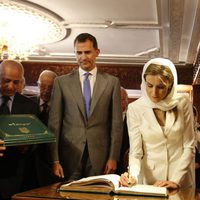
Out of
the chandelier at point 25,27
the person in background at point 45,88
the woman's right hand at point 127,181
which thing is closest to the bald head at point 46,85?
the person in background at point 45,88

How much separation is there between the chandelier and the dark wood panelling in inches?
68.3

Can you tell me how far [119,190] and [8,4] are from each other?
4.21 m

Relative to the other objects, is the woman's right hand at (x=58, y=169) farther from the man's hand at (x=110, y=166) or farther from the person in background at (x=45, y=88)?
the person in background at (x=45, y=88)

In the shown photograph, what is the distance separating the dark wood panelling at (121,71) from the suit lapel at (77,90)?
19.9ft

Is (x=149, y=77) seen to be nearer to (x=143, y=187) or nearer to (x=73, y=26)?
(x=143, y=187)

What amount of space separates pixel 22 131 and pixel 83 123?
1.67 feet

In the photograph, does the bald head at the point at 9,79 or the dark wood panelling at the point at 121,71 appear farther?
the dark wood panelling at the point at 121,71

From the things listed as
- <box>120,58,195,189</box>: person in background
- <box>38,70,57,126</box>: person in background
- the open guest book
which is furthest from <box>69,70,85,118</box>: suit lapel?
the open guest book

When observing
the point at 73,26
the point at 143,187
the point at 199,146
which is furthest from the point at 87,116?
the point at 73,26

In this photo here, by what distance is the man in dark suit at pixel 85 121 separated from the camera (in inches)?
98.3

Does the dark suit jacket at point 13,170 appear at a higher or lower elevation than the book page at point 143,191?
lower

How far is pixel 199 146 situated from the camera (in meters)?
3.93

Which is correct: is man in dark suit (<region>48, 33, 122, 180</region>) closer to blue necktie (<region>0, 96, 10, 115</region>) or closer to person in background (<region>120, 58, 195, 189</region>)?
blue necktie (<region>0, 96, 10, 115</region>)

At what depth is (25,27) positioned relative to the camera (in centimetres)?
609
